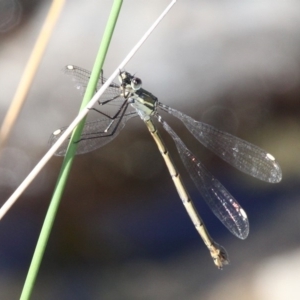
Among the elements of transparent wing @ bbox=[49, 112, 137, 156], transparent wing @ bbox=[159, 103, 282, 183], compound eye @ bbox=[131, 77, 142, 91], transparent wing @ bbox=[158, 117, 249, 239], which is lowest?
transparent wing @ bbox=[158, 117, 249, 239]

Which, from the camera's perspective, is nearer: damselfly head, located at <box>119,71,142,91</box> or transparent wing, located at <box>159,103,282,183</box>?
damselfly head, located at <box>119,71,142,91</box>

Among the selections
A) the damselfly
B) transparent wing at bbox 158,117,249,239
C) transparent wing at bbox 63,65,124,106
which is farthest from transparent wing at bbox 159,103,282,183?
transparent wing at bbox 63,65,124,106

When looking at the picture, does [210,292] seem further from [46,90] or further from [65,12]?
[65,12]

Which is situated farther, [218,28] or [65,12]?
→ [218,28]

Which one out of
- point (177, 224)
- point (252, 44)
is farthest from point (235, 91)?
point (177, 224)

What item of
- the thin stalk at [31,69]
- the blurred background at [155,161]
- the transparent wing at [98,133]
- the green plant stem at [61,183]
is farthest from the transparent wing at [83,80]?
the blurred background at [155,161]

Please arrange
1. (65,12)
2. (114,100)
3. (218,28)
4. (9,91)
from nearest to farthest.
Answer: (114,100) → (9,91) → (65,12) → (218,28)

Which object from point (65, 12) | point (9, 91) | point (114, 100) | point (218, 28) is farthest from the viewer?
point (218, 28)

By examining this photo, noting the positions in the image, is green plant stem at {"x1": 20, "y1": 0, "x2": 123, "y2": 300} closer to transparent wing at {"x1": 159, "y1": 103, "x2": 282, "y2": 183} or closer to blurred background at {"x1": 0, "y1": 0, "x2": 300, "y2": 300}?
transparent wing at {"x1": 159, "y1": 103, "x2": 282, "y2": 183}
